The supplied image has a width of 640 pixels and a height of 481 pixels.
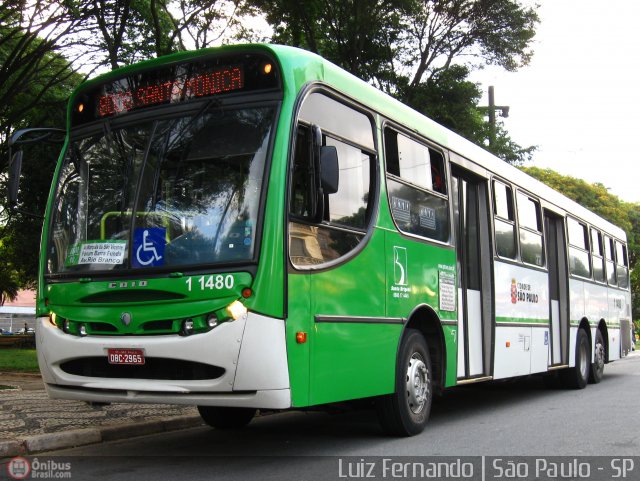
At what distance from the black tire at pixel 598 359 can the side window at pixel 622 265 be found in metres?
2.45

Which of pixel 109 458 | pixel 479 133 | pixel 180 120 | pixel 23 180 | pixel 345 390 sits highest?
pixel 479 133

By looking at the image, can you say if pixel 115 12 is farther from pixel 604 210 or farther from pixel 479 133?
pixel 604 210

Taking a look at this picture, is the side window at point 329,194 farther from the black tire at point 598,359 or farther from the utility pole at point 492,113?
the utility pole at point 492,113

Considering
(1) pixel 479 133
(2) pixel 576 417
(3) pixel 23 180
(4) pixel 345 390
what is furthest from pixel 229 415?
(1) pixel 479 133

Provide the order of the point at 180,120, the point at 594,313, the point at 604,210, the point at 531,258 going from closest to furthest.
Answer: the point at 180,120 < the point at 531,258 < the point at 594,313 < the point at 604,210

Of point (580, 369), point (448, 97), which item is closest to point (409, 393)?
point (580, 369)

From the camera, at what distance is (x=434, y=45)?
19.0 metres

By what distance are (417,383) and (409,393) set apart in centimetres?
17

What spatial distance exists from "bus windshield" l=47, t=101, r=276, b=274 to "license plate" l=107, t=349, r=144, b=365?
0.64 metres

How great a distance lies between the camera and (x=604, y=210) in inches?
1619

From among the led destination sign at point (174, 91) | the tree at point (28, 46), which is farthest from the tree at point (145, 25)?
the led destination sign at point (174, 91)

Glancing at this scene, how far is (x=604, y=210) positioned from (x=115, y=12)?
3325 cm

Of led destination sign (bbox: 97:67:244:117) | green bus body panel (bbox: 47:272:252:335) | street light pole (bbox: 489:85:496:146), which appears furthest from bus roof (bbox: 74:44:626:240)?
street light pole (bbox: 489:85:496:146)

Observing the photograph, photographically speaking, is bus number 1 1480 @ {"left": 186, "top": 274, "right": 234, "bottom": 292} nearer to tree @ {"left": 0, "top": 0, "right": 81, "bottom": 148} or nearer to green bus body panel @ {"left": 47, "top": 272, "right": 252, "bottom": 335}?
green bus body panel @ {"left": 47, "top": 272, "right": 252, "bottom": 335}
